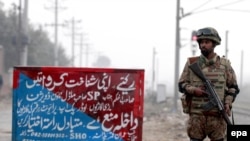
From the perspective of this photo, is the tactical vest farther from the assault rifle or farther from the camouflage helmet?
the camouflage helmet

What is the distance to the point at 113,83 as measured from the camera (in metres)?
5.25

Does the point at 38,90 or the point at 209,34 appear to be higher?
the point at 209,34

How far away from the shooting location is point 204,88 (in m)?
5.18

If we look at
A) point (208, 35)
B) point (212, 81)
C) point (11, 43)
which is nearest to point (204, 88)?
point (212, 81)

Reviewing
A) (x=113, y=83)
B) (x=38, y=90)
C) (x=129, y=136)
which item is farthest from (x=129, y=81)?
(x=38, y=90)

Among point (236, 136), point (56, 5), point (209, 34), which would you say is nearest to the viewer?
point (236, 136)

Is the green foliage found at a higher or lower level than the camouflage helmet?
higher

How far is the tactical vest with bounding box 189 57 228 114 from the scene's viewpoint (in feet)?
17.1

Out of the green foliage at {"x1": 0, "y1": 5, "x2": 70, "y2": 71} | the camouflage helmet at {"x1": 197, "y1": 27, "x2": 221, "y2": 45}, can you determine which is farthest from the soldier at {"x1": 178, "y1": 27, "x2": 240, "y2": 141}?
the green foliage at {"x1": 0, "y1": 5, "x2": 70, "y2": 71}

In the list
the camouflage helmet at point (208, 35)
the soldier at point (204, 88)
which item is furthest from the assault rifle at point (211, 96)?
the camouflage helmet at point (208, 35)

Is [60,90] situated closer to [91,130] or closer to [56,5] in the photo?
[91,130]

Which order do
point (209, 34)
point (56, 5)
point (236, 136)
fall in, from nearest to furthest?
1. point (236, 136)
2. point (209, 34)
3. point (56, 5)

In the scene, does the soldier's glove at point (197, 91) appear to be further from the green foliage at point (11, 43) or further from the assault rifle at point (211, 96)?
the green foliage at point (11, 43)

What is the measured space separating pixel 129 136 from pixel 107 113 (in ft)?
1.02
